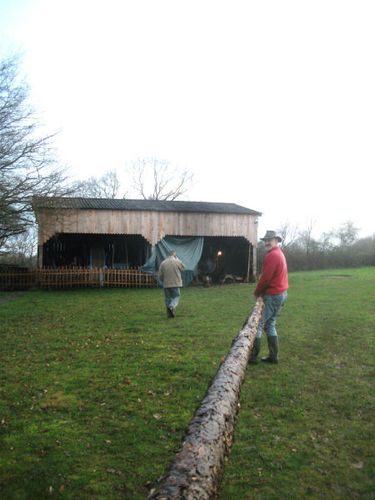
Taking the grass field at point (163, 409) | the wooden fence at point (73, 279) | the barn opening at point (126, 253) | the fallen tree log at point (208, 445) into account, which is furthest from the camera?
the barn opening at point (126, 253)

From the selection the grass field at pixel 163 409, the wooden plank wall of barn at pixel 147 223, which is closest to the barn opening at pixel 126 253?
the wooden plank wall of barn at pixel 147 223

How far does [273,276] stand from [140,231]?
643 inches

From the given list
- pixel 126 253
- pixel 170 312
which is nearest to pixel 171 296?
pixel 170 312

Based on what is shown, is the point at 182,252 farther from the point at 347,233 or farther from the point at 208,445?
the point at 347,233

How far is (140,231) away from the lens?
2245 cm

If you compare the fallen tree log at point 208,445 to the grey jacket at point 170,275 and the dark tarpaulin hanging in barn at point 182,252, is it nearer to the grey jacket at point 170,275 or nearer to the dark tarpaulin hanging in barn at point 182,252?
the grey jacket at point 170,275

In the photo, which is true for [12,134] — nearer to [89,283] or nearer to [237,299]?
[89,283]

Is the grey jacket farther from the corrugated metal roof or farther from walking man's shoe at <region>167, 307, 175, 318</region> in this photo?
the corrugated metal roof

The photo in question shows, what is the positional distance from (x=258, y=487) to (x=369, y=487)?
38.7 inches

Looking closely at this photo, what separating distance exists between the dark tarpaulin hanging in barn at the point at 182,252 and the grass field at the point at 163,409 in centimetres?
1213

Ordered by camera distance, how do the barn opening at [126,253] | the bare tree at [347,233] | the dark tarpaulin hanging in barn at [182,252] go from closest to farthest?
the dark tarpaulin hanging in barn at [182,252]
the barn opening at [126,253]
the bare tree at [347,233]

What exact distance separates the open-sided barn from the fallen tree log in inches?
630

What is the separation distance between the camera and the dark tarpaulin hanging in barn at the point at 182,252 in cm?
2242

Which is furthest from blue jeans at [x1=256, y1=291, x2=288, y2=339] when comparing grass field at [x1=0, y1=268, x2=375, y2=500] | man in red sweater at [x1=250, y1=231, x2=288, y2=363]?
grass field at [x1=0, y1=268, x2=375, y2=500]
